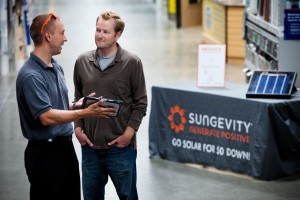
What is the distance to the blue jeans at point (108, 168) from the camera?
5.26 m

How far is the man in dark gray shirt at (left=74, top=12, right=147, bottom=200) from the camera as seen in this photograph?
16.9ft

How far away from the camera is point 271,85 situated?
773cm

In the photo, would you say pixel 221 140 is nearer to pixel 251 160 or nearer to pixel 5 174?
pixel 251 160

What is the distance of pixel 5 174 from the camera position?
317 inches

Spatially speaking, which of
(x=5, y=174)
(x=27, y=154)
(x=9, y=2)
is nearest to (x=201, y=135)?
(x=5, y=174)

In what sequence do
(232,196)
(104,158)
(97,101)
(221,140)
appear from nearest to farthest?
(97,101)
(104,158)
(232,196)
(221,140)

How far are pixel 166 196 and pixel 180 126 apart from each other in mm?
1081

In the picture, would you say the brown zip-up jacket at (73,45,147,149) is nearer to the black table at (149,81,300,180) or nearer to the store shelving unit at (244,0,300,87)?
the black table at (149,81,300,180)

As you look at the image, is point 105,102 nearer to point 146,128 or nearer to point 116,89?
point 116,89

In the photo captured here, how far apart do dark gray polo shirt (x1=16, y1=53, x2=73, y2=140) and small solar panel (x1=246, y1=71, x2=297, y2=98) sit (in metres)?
3.06

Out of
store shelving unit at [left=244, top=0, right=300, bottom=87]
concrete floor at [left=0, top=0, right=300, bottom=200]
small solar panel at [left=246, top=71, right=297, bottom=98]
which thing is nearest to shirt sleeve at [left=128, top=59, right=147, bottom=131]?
concrete floor at [left=0, top=0, right=300, bottom=200]

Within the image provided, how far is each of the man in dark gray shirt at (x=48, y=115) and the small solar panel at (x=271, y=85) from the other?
301 cm

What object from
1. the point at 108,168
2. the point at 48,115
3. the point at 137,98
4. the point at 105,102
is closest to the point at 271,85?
the point at 137,98

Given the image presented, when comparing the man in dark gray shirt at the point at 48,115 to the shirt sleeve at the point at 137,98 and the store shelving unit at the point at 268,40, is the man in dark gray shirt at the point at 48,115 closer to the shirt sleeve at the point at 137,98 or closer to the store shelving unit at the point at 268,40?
the shirt sleeve at the point at 137,98
